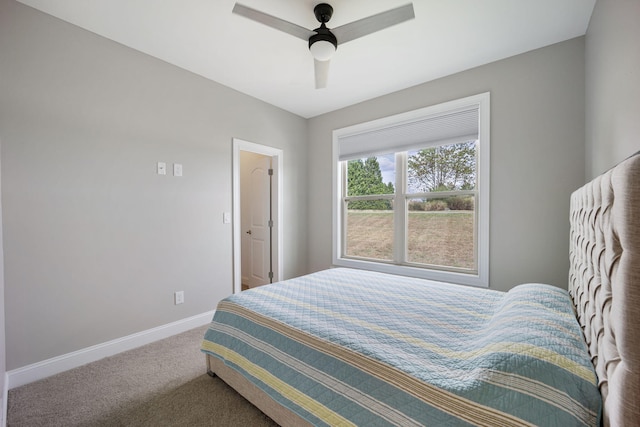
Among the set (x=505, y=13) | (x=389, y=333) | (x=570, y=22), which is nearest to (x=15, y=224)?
(x=389, y=333)

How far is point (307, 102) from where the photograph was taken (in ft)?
11.6

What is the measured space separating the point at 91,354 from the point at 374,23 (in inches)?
129

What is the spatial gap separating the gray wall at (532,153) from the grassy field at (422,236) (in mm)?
319

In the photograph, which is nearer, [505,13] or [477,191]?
[505,13]

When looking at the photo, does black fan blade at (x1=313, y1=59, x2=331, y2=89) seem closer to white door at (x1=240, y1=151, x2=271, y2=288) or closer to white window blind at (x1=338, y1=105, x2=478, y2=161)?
white window blind at (x1=338, y1=105, x2=478, y2=161)

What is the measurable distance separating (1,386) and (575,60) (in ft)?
15.3

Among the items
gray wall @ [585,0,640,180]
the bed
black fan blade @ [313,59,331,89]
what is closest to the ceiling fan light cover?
black fan blade @ [313,59,331,89]

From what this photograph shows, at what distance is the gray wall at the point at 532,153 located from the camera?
2.21m

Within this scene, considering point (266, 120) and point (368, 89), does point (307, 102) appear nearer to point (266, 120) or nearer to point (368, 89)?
point (266, 120)

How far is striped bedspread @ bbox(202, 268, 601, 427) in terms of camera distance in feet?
2.71

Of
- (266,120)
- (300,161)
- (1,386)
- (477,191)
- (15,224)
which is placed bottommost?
(1,386)

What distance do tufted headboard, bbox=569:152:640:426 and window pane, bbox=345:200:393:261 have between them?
2.42m

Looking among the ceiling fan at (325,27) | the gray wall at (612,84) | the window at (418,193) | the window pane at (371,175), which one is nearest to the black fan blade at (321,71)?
the ceiling fan at (325,27)

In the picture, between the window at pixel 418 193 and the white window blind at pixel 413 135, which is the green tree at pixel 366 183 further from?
the white window blind at pixel 413 135
